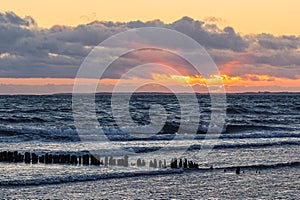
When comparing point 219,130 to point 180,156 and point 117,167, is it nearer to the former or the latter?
point 180,156

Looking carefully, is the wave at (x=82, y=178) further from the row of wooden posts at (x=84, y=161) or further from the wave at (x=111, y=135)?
the wave at (x=111, y=135)

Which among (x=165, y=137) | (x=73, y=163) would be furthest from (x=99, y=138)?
(x=73, y=163)

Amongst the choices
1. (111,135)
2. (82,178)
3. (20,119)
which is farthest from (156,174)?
(20,119)

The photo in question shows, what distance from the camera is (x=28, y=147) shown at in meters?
34.5

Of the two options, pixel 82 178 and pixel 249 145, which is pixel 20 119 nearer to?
pixel 249 145

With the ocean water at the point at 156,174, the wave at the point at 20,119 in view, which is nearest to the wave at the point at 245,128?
the ocean water at the point at 156,174

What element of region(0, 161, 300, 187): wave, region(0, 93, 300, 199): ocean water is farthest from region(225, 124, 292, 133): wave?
region(0, 161, 300, 187): wave

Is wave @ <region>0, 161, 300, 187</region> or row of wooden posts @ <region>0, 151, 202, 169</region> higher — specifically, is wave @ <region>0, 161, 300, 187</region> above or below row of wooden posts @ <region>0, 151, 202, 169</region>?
below

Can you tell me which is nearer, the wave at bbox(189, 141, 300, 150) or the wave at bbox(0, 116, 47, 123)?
the wave at bbox(189, 141, 300, 150)

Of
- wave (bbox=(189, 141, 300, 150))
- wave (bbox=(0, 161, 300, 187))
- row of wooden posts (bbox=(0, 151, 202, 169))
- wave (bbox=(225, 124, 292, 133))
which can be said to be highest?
row of wooden posts (bbox=(0, 151, 202, 169))

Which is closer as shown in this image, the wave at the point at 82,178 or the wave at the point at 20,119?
the wave at the point at 82,178

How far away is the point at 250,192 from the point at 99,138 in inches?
949

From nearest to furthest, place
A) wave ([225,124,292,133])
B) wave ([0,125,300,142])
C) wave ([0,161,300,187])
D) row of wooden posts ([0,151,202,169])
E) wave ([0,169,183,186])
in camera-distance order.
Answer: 1. wave ([0,169,183,186])
2. wave ([0,161,300,187])
3. row of wooden posts ([0,151,202,169])
4. wave ([0,125,300,142])
5. wave ([225,124,292,133])

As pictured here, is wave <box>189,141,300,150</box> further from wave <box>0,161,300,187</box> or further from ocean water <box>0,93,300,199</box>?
wave <box>0,161,300,187</box>
